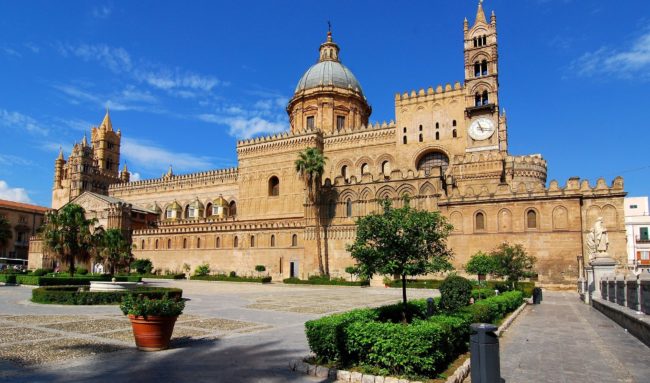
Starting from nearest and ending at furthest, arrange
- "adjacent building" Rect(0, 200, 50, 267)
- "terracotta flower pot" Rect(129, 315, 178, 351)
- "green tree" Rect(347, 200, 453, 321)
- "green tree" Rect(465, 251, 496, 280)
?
"terracotta flower pot" Rect(129, 315, 178, 351), "green tree" Rect(347, 200, 453, 321), "green tree" Rect(465, 251, 496, 280), "adjacent building" Rect(0, 200, 50, 267)

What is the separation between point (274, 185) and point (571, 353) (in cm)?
4848

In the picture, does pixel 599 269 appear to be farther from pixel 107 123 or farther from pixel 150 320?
pixel 107 123

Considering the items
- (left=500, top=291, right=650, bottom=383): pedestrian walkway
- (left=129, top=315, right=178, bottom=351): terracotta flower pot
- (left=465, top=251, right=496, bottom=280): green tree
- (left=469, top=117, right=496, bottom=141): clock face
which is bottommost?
(left=500, top=291, right=650, bottom=383): pedestrian walkway

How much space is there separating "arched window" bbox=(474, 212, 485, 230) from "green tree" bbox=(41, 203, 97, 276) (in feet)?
106

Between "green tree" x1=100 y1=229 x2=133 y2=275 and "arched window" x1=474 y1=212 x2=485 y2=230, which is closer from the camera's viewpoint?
"arched window" x1=474 y1=212 x2=485 y2=230

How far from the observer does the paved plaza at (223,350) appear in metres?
8.26

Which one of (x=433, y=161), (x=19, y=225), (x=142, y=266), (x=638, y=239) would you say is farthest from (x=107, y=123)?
(x=638, y=239)

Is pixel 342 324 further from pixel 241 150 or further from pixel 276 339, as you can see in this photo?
pixel 241 150

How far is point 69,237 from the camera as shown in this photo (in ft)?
123

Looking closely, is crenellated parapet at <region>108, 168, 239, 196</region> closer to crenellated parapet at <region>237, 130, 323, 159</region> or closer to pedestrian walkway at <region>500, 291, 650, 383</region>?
crenellated parapet at <region>237, 130, 323, 159</region>

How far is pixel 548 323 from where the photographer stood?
1625cm

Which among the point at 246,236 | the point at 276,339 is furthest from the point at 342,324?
the point at 246,236

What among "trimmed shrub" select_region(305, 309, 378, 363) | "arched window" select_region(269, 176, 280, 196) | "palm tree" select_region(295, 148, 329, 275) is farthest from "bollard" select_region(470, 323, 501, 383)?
"arched window" select_region(269, 176, 280, 196)

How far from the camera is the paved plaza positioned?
27.1 feet
